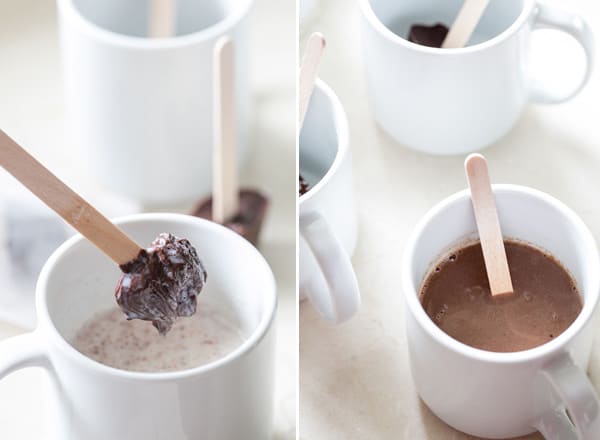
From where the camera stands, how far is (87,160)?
802 mm

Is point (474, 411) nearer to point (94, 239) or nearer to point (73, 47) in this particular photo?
point (94, 239)

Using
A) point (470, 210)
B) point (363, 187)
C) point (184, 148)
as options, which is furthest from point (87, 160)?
point (470, 210)

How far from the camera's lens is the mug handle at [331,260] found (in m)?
0.58

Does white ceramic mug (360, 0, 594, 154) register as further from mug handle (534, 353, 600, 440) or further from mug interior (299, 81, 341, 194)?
mug handle (534, 353, 600, 440)

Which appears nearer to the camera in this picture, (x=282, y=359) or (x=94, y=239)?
(x=94, y=239)

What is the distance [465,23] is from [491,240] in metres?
0.17

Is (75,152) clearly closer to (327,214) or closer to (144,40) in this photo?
(144,40)

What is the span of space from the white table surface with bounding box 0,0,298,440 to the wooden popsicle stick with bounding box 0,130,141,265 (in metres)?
0.23

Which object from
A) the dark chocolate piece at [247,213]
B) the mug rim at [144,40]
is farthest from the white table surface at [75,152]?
the mug rim at [144,40]

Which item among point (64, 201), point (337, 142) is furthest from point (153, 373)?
point (337, 142)

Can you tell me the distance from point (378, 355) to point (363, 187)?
0.13m

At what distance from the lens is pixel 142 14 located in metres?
0.85

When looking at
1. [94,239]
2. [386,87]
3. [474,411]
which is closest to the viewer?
[94,239]

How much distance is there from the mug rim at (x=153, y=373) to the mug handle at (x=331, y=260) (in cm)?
4
